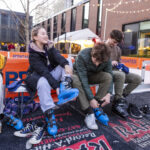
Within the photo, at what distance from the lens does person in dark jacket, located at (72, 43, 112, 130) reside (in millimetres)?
1957

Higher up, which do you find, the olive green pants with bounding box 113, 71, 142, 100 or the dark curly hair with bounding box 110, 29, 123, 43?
the dark curly hair with bounding box 110, 29, 123, 43

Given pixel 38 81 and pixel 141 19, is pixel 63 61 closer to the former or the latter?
pixel 38 81

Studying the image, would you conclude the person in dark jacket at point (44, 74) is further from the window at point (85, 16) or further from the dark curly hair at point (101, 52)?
the window at point (85, 16)

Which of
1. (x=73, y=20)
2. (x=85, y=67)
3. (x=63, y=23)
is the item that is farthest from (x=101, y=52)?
(x=63, y=23)

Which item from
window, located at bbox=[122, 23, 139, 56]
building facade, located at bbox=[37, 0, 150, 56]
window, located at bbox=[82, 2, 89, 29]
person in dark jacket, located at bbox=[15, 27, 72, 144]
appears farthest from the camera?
window, located at bbox=[82, 2, 89, 29]

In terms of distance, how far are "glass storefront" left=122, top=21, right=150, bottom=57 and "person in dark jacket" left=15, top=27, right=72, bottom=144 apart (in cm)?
910

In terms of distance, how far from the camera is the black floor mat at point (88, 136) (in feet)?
5.22

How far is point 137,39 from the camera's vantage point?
10.8 m

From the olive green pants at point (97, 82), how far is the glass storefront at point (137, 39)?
8707 millimetres

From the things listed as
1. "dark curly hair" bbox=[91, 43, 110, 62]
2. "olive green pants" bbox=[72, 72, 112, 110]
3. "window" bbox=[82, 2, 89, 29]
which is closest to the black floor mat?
"olive green pants" bbox=[72, 72, 112, 110]

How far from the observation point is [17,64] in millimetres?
2631

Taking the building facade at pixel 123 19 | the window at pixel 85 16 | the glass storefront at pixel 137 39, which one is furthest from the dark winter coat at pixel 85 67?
the window at pixel 85 16

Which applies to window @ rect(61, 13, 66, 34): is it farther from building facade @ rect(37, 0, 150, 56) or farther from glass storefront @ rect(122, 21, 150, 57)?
glass storefront @ rect(122, 21, 150, 57)

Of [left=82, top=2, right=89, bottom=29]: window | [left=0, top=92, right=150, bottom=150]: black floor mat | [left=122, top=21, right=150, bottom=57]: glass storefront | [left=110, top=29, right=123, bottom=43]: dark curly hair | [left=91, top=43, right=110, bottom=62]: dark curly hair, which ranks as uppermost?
[left=82, top=2, right=89, bottom=29]: window
